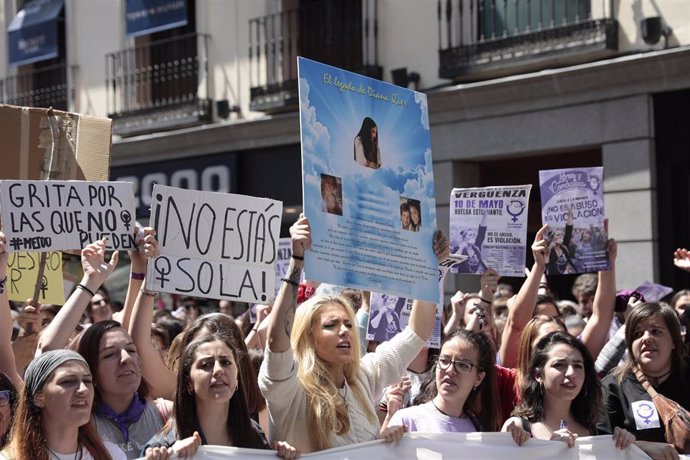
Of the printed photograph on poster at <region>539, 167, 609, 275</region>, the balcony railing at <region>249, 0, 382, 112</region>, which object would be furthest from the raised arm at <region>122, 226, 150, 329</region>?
the balcony railing at <region>249, 0, 382, 112</region>

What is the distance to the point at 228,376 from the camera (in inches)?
181

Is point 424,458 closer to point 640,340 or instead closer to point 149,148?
point 640,340

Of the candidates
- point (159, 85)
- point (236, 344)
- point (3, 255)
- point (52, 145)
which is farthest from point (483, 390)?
point (159, 85)

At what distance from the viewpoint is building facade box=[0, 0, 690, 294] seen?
11852 mm

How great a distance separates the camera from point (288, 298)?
15.6 feet

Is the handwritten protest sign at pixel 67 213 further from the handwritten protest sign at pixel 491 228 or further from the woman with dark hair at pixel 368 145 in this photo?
the handwritten protest sign at pixel 491 228

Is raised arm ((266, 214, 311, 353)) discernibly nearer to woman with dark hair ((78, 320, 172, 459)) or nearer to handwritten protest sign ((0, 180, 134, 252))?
woman with dark hair ((78, 320, 172, 459))

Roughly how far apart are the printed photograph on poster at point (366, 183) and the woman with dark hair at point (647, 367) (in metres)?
0.98

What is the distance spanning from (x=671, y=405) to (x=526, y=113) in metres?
7.42

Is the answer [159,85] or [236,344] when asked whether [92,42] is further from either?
[236,344]

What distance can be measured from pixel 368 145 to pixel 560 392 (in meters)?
1.29

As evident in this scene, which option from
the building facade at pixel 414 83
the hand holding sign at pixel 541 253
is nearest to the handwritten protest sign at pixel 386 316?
the hand holding sign at pixel 541 253

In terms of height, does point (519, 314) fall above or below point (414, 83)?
below

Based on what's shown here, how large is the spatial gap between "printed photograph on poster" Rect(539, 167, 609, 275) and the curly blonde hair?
96.7 inches
